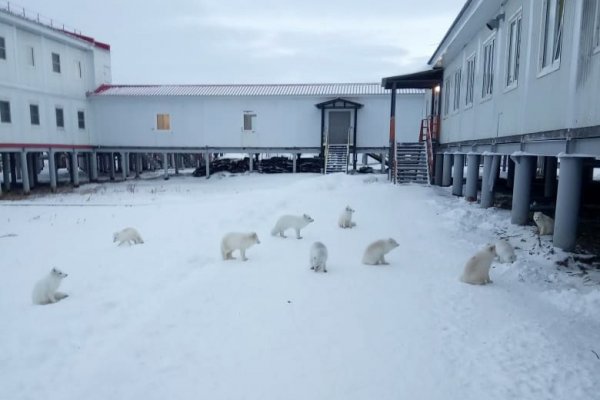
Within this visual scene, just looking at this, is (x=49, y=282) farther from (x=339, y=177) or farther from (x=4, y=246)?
(x=339, y=177)

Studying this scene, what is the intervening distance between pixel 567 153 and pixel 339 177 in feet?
36.5

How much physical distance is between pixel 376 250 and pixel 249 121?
21.8 m

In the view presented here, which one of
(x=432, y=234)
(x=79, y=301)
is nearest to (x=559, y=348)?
(x=432, y=234)

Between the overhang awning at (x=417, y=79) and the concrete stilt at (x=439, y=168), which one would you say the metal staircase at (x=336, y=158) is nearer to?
the overhang awning at (x=417, y=79)

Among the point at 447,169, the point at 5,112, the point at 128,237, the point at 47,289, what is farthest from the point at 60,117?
the point at 47,289

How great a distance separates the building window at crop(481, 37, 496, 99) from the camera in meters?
11.3

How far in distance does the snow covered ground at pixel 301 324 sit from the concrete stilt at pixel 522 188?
1.33ft

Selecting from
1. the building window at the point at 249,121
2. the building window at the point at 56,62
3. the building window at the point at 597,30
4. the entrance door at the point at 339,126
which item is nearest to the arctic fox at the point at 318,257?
the building window at the point at 597,30

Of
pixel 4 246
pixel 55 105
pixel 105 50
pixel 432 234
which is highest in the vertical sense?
pixel 105 50

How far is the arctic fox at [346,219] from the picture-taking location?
921 cm

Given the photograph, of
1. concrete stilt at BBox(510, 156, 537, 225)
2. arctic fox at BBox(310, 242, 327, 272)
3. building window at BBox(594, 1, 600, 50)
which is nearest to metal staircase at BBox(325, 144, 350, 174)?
concrete stilt at BBox(510, 156, 537, 225)

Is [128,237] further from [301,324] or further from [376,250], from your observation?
[301,324]

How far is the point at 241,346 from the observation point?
162 inches

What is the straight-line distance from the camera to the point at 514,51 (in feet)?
31.3
